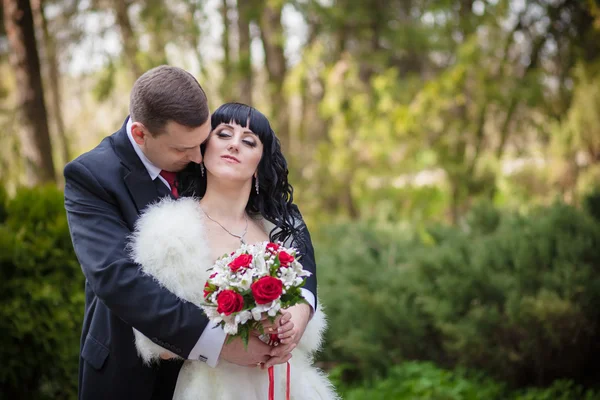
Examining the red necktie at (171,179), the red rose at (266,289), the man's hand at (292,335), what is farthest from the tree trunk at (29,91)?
the red rose at (266,289)

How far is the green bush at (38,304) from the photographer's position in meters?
4.02

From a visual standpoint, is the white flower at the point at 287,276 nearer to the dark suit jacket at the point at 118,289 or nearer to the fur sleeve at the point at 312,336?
the dark suit jacket at the point at 118,289

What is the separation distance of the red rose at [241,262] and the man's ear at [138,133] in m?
0.68

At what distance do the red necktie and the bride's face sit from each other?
0.58ft

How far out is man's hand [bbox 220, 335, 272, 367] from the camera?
85.4 inches

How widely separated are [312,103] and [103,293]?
35.1 ft

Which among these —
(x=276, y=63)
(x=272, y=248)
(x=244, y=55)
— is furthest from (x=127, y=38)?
(x=272, y=248)

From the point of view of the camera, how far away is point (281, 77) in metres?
10.9

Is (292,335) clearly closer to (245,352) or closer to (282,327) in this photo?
(282,327)

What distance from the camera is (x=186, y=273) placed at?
7.34 ft

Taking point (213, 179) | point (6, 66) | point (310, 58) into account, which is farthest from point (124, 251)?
point (6, 66)

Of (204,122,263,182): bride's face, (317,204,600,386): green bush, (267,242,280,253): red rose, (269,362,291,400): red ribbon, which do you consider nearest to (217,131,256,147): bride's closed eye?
(204,122,263,182): bride's face

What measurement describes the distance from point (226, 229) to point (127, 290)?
0.59 m

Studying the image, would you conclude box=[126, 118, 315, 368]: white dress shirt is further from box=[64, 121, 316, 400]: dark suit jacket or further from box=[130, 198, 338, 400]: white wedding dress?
box=[130, 198, 338, 400]: white wedding dress
